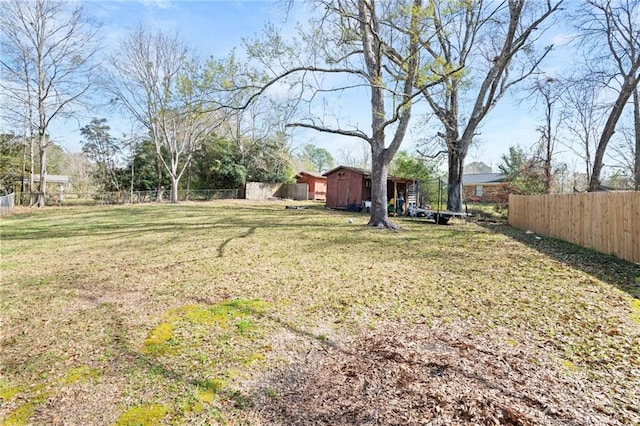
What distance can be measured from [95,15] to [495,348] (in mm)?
23328

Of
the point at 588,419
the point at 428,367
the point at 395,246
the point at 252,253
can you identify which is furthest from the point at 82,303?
the point at 395,246

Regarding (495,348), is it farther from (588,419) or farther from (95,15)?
(95,15)

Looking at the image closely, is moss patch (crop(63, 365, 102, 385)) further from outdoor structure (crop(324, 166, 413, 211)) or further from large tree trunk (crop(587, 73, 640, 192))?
outdoor structure (crop(324, 166, 413, 211))

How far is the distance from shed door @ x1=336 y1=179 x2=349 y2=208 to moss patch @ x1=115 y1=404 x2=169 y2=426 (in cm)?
1847

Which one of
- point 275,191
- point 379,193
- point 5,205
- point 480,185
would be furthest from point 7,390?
point 480,185

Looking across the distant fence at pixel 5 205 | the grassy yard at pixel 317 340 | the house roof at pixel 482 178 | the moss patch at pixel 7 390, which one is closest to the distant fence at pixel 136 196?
the distant fence at pixel 5 205

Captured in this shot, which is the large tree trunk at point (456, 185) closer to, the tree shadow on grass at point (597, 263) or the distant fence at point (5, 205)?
the tree shadow on grass at point (597, 263)

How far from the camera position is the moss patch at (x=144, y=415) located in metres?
1.90

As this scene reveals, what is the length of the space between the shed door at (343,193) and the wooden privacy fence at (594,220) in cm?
1077

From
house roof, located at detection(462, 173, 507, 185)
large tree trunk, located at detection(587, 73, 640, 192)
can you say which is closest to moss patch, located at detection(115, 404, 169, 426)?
large tree trunk, located at detection(587, 73, 640, 192)

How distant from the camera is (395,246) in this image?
7.43 meters

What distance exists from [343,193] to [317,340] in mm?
17758

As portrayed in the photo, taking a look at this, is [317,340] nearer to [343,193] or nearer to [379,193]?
[379,193]

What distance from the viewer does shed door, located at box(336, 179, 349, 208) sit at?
20281 mm
